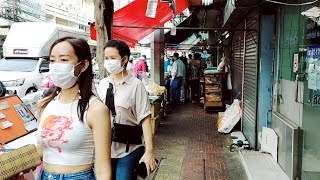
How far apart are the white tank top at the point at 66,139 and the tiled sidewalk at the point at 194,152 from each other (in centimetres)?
379

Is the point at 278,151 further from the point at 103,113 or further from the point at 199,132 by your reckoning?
the point at 103,113

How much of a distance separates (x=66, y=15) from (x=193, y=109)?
23.4 meters

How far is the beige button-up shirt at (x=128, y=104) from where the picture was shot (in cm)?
334

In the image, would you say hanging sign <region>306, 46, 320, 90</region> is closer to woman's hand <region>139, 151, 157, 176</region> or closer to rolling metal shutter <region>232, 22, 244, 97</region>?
woman's hand <region>139, 151, 157, 176</region>

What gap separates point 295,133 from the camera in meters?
4.96

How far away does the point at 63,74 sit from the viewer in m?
2.26

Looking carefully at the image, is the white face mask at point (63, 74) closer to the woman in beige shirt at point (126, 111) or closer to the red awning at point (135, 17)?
the woman in beige shirt at point (126, 111)

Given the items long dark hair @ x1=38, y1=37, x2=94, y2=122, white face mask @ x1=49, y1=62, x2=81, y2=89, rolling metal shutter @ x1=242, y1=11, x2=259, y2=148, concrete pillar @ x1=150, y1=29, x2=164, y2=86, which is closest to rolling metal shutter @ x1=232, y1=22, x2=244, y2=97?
rolling metal shutter @ x1=242, y1=11, x2=259, y2=148

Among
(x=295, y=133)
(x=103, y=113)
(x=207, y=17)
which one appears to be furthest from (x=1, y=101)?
(x=207, y=17)

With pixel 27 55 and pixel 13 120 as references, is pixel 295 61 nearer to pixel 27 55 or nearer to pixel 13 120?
pixel 13 120

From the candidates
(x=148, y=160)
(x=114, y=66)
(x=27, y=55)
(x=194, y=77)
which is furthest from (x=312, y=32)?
(x=27, y=55)

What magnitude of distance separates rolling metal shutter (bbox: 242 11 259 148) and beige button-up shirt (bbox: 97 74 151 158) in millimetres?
4004

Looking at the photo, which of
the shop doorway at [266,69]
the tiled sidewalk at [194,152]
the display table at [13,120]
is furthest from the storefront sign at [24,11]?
the display table at [13,120]

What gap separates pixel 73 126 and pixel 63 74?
344 millimetres
